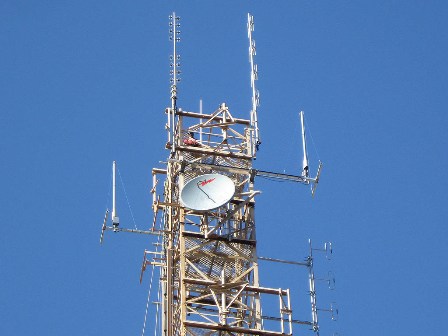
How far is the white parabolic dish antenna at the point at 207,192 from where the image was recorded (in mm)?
73750

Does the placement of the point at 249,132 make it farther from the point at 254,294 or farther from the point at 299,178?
the point at 254,294

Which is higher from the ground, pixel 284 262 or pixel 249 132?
pixel 249 132

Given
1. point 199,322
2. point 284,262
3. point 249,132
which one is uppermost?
point 249,132

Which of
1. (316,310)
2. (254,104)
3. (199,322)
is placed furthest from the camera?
(254,104)

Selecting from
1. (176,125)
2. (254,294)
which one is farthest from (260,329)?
(176,125)

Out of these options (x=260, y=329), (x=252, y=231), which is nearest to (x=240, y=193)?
(x=252, y=231)

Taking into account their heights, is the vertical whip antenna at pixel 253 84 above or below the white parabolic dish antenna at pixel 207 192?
above

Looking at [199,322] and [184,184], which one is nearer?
[199,322]

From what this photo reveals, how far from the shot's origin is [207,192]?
243ft

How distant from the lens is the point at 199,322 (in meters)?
69.2

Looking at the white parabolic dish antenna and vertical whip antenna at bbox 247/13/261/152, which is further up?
vertical whip antenna at bbox 247/13/261/152

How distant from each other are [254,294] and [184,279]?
2.96 metres

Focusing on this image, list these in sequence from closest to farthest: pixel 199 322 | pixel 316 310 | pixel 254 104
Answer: pixel 199 322, pixel 316 310, pixel 254 104

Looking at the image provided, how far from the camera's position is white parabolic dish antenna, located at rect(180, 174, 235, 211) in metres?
73.8
